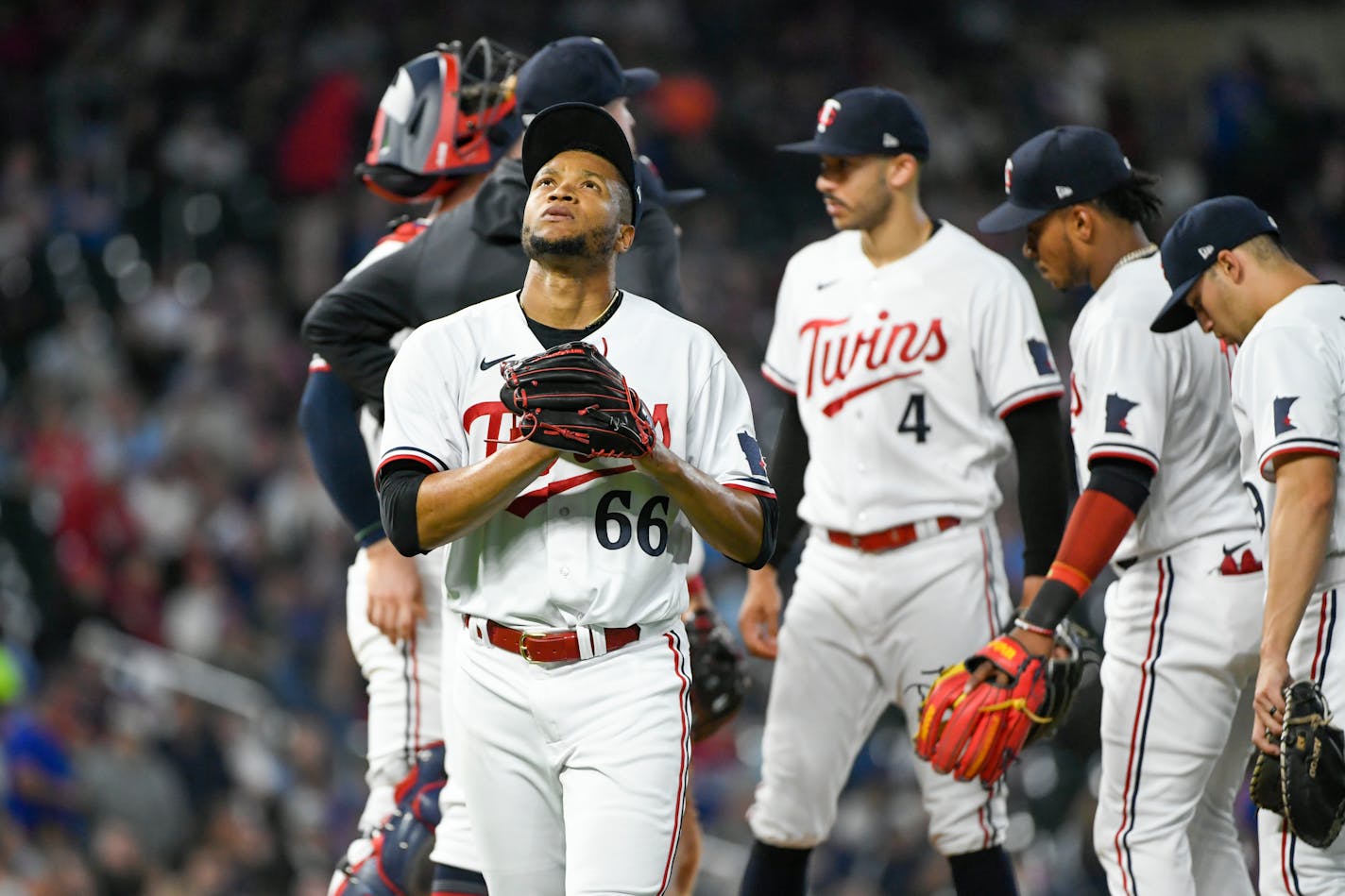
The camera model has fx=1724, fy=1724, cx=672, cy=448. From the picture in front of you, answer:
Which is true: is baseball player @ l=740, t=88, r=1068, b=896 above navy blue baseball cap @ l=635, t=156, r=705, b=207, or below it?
below

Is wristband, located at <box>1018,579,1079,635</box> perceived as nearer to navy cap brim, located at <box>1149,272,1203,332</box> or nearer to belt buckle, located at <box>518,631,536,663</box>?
navy cap brim, located at <box>1149,272,1203,332</box>

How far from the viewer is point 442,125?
485 cm

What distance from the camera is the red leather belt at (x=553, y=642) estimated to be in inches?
135

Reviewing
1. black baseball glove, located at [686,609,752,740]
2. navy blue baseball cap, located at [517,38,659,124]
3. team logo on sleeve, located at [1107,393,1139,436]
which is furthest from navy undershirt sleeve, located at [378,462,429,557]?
team logo on sleeve, located at [1107,393,1139,436]

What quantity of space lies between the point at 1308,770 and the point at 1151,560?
0.85 m

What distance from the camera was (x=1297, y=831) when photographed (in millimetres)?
3811

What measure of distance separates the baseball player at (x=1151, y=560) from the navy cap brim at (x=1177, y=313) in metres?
0.14

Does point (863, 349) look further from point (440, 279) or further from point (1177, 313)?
point (440, 279)

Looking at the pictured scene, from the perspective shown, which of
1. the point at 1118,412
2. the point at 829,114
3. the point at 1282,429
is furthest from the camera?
the point at 829,114

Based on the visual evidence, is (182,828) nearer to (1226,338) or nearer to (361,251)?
(361,251)

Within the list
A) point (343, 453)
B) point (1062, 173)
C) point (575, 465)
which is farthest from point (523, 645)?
point (1062, 173)

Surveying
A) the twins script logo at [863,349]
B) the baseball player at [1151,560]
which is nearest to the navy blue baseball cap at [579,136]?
the twins script logo at [863,349]

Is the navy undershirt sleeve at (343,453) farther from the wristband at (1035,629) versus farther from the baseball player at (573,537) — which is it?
the wristband at (1035,629)

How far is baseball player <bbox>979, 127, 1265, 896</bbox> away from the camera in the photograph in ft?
13.9
